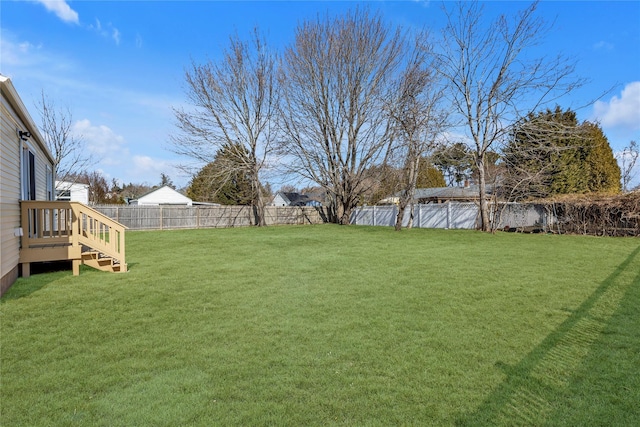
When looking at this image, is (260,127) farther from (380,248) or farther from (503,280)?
(503,280)

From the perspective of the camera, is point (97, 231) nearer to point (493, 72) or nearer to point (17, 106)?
point (17, 106)

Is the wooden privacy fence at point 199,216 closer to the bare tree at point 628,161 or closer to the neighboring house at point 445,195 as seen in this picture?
the neighboring house at point 445,195

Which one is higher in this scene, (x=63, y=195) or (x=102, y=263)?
(x=63, y=195)

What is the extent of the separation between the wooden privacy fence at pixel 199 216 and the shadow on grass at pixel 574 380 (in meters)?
19.2

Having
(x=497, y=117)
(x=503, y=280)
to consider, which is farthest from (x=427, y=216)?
(x=503, y=280)

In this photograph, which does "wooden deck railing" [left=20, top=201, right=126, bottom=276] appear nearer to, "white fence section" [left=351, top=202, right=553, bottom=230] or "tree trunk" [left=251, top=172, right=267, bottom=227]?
"white fence section" [left=351, top=202, right=553, bottom=230]

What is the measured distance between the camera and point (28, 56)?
351 inches

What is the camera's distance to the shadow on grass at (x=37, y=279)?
15.9 ft

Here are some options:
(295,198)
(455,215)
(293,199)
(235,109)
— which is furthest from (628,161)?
(293,199)

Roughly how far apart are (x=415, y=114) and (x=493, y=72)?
370 cm

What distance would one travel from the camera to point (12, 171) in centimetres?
559

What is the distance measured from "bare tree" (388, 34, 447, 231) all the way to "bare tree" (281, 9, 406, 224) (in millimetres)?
1455

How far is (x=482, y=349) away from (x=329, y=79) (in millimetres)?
18664

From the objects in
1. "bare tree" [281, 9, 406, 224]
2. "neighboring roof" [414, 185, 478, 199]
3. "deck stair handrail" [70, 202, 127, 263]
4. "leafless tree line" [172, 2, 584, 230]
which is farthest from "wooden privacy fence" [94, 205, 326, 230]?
"deck stair handrail" [70, 202, 127, 263]
